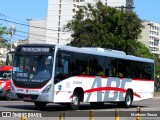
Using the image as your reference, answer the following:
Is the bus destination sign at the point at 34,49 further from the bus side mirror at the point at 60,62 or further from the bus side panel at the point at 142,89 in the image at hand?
the bus side panel at the point at 142,89

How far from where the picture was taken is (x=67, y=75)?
21078 mm

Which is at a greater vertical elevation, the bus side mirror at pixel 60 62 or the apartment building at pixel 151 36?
the apartment building at pixel 151 36

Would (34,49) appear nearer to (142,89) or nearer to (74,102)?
(74,102)

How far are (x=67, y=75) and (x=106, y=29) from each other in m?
26.1

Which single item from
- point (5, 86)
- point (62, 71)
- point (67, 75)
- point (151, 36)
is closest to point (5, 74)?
point (5, 86)

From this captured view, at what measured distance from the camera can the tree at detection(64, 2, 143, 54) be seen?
4584 cm

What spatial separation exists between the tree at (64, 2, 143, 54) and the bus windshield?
2509 cm

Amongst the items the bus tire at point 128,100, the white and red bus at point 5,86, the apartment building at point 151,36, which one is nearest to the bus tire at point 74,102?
the bus tire at point 128,100

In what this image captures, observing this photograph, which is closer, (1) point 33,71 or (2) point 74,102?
(1) point 33,71

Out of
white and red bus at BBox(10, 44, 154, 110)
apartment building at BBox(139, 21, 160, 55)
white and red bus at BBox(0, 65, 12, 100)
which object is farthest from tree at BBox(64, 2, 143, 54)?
apartment building at BBox(139, 21, 160, 55)

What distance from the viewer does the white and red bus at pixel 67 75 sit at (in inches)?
802

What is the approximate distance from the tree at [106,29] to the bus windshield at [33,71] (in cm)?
2509

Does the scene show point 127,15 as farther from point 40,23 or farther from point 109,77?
point 40,23

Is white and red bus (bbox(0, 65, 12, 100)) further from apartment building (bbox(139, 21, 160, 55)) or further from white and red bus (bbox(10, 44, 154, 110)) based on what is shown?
apartment building (bbox(139, 21, 160, 55))
